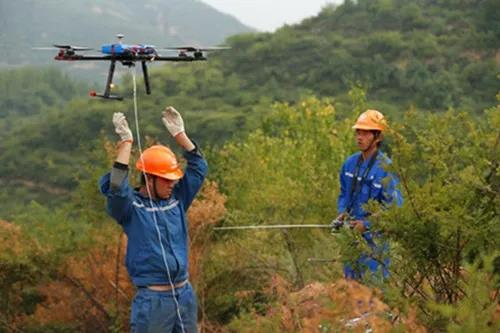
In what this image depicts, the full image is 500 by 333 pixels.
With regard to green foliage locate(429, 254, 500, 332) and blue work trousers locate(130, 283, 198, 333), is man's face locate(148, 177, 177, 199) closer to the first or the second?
blue work trousers locate(130, 283, 198, 333)

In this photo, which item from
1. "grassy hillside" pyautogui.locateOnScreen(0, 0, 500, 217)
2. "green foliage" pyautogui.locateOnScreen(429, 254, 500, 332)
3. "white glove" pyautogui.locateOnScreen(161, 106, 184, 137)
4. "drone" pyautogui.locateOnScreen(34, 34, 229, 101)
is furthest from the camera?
"grassy hillside" pyautogui.locateOnScreen(0, 0, 500, 217)

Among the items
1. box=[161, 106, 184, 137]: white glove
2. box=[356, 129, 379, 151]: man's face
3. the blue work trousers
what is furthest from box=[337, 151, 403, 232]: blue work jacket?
the blue work trousers

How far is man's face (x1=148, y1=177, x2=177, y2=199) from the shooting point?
6.60 meters

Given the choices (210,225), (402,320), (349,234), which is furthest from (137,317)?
(210,225)

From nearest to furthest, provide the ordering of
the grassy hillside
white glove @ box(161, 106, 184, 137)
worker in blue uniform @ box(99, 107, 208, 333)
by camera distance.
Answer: worker in blue uniform @ box(99, 107, 208, 333)
white glove @ box(161, 106, 184, 137)
the grassy hillside

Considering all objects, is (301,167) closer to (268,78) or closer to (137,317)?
(137,317)

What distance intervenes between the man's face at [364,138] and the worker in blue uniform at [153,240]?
61.0 inches

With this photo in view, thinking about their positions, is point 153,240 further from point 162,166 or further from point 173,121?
point 173,121

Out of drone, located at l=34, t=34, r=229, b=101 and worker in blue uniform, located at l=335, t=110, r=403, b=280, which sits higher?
drone, located at l=34, t=34, r=229, b=101

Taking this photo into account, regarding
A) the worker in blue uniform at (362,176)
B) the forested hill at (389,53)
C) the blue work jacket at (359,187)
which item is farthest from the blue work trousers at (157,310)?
the forested hill at (389,53)

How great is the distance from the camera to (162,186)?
6617mm

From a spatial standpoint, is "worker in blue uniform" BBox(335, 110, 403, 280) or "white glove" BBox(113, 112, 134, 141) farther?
"worker in blue uniform" BBox(335, 110, 403, 280)

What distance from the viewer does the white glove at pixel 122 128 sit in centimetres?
633

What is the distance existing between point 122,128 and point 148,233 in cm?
68
